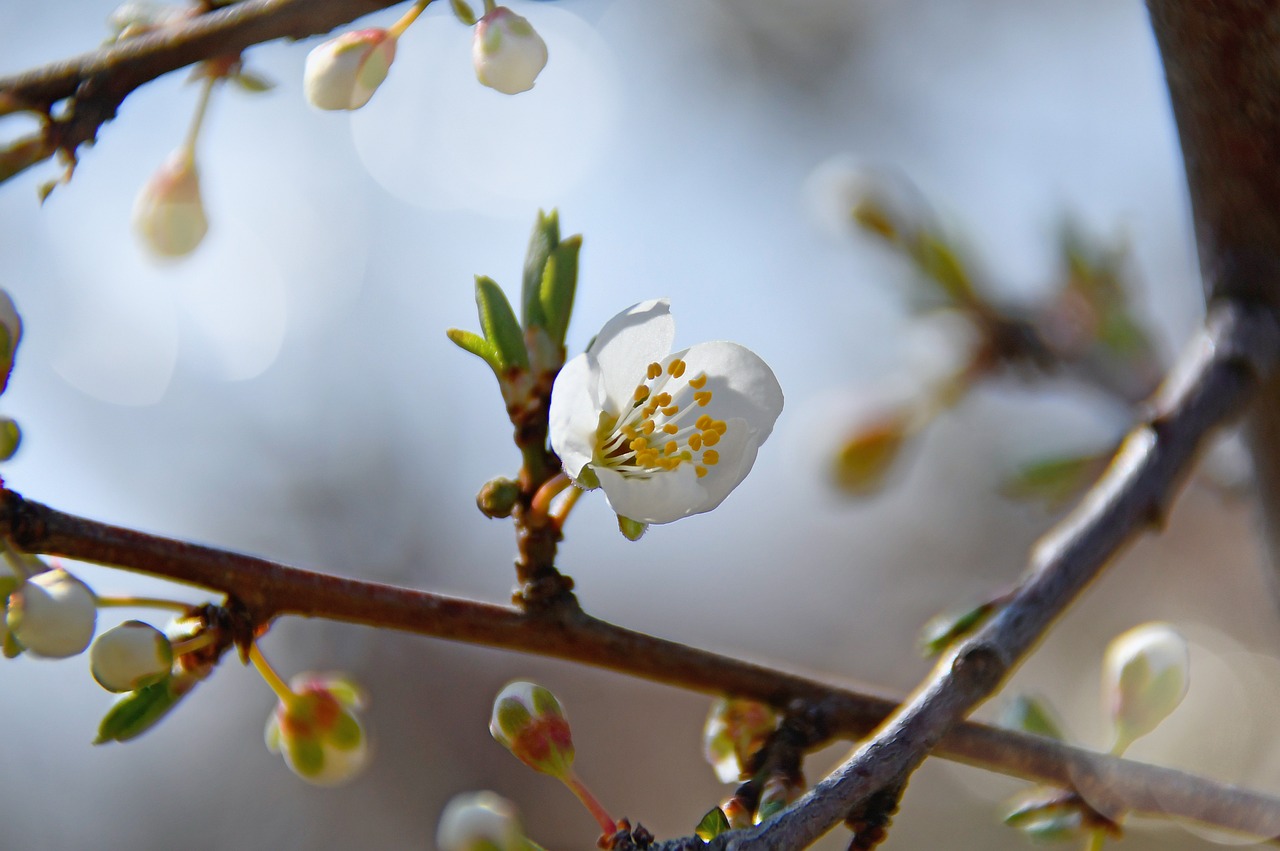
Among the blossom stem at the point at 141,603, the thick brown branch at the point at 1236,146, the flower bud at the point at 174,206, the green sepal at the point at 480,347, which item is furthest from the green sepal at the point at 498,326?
the thick brown branch at the point at 1236,146

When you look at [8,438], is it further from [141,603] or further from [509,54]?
[509,54]

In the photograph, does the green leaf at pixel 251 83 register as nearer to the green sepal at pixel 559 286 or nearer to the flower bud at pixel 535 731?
the green sepal at pixel 559 286

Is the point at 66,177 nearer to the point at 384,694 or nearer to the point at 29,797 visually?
the point at 384,694

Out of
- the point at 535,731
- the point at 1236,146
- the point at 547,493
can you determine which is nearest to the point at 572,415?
the point at 547,493

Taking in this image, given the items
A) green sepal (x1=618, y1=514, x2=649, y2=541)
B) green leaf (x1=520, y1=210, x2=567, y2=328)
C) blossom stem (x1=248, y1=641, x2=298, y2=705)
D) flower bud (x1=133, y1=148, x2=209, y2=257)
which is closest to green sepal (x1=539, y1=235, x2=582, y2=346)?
green leaf (x1=520, y1=210, x2=567, y2=328)

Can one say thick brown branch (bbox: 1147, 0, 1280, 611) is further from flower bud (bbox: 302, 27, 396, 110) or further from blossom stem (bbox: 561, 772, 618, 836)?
blossom stem (bbox: 561, 772, 618, 836)

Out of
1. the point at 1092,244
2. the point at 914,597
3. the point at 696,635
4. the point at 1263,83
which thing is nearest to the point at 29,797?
the point at 696,635
